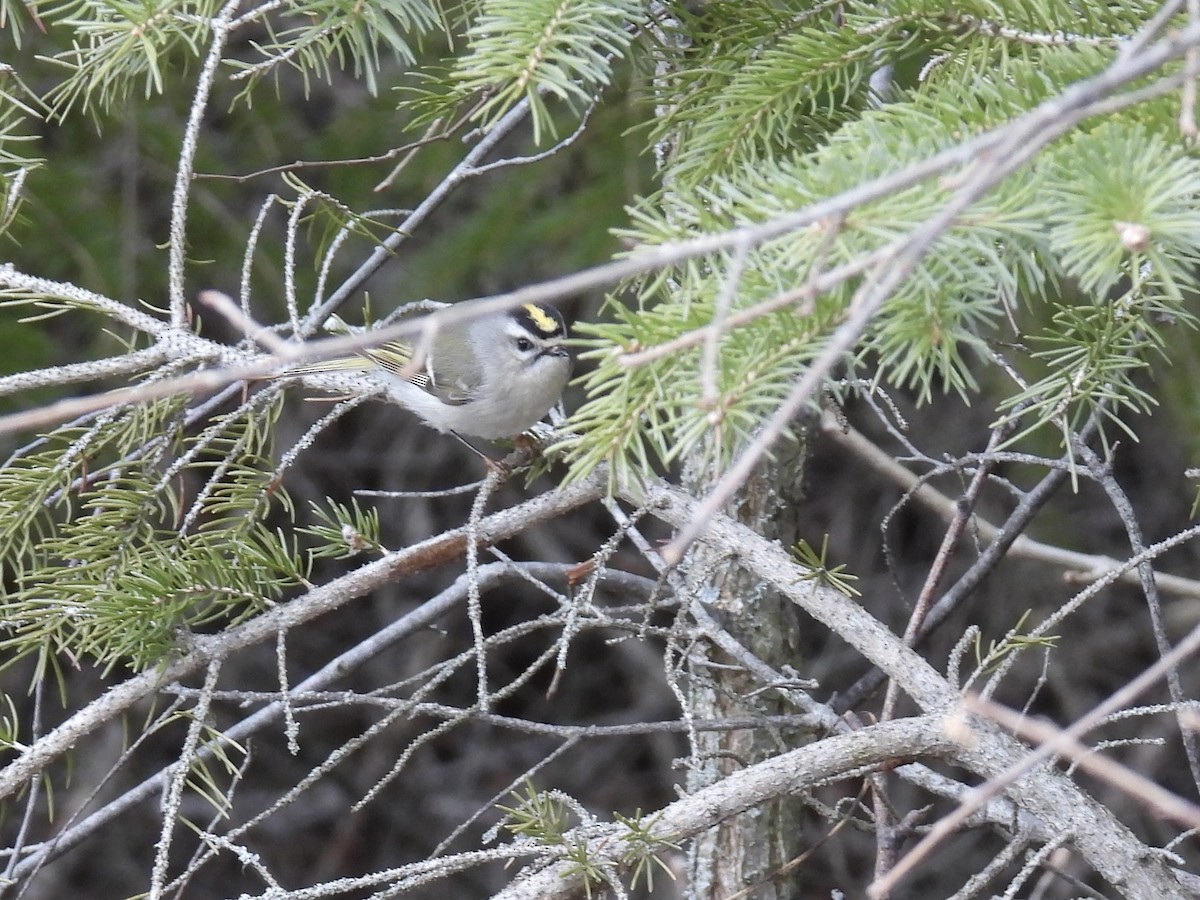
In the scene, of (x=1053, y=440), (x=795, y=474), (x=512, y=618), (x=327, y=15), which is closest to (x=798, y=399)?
(x=327, y=15)

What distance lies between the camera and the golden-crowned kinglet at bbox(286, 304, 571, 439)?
2.91 metres

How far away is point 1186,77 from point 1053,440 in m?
2.42

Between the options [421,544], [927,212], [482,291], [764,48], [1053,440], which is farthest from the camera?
[482,291]

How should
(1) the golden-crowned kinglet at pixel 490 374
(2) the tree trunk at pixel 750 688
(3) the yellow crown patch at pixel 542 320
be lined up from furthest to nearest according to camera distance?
(3) the yellow crown patch at pixel 542 320 → (1) the golden-crowned kinglet at pixel 490 374 → (2) the tree trunk at pixel 750 688

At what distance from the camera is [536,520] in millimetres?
1907

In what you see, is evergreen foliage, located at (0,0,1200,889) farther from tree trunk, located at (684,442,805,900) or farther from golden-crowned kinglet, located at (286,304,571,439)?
golden-crowned kinglet, located at (286,304,571,439)

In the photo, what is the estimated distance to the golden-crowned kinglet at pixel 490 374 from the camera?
2914 mm

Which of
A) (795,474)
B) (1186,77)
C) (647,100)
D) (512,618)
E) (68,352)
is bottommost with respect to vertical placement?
(512,618)

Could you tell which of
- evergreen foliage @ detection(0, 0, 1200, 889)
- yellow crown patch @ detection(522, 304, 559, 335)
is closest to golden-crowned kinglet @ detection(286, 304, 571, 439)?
yellow crown patch @ detection(522, 304, 559, 335)

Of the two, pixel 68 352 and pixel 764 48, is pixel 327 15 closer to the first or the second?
pixel 764 48

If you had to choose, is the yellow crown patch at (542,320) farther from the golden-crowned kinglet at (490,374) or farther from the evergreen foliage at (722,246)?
the evergreen foliage at (722,246)

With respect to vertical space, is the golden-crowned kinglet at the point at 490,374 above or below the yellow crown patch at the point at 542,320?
→ below

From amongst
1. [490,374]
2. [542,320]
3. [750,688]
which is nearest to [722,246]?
[750,688]

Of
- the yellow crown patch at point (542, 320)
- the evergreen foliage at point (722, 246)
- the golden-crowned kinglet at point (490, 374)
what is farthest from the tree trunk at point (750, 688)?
the yellow crown patch at point (542, 320)
